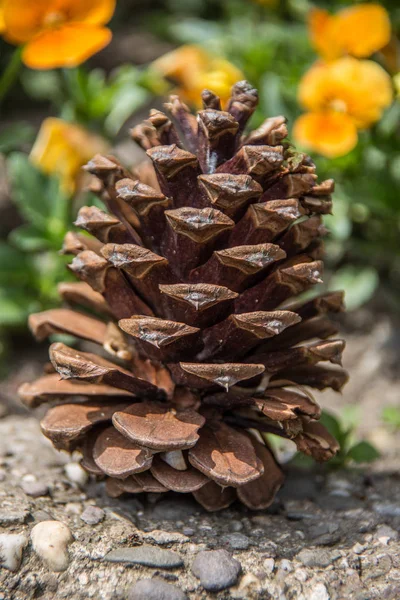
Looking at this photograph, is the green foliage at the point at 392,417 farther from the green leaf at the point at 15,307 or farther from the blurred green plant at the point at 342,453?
the green leaf at the point at 15,307

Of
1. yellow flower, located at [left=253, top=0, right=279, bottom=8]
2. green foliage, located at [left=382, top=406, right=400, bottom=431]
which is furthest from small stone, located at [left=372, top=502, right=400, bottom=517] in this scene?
yellow flower, located at [left=253, top=0, right=279, bottom=8]

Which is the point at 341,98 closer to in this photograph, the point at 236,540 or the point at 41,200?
the point at 41,200

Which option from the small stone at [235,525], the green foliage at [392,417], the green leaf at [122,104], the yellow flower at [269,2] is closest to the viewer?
the small stone at [235,525]

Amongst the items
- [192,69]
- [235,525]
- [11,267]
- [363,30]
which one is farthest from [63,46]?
[235,525]

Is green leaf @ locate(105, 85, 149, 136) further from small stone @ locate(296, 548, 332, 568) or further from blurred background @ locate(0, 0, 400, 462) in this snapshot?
small stone @ locate(296, 548, 332, 568)

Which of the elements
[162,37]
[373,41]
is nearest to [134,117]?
[162,37]

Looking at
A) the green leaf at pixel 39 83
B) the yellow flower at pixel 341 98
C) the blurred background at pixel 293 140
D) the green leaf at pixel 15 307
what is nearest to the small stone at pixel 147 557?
the blurred background at pixel 293 140
